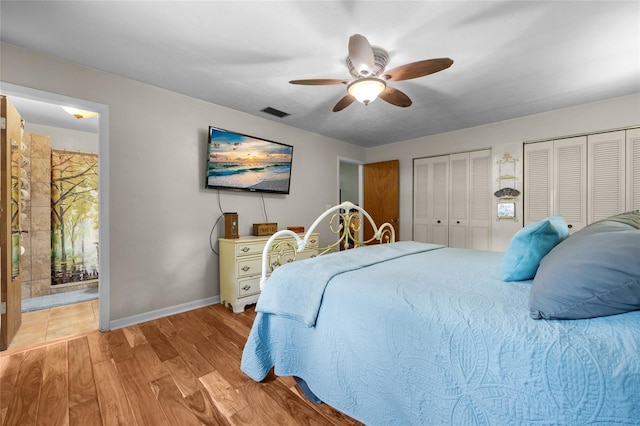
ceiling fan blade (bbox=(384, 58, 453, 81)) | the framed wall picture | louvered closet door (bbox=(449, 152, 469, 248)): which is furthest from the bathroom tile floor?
the framed wall picture

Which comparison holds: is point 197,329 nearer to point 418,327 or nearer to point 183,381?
point 183,381

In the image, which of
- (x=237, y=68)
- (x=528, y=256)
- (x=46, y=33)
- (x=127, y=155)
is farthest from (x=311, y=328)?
(x=46, y=33)

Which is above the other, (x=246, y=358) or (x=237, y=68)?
(x=237, y=68)

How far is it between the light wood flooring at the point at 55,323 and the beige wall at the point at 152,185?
425 millimetres

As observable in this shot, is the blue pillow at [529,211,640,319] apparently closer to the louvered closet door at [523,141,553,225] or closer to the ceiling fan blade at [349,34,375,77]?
the ceiling fan blade at [349,34,375,77]

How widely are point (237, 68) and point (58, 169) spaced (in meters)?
3.26

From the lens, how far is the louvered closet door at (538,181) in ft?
11.6

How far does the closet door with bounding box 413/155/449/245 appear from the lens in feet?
14.6

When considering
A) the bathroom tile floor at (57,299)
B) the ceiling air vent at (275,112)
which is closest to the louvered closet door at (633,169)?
the ceiling air vent at (275,112)

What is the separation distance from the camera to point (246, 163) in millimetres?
3426

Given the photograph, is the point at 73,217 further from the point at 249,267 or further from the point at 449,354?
the point at 449,354

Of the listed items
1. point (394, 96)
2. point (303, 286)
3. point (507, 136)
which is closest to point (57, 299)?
point (303, 286)

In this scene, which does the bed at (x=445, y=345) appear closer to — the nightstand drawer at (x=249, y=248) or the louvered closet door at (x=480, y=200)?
the nightstand drawer at (x=249, y=248)

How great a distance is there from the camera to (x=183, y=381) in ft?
5.68
